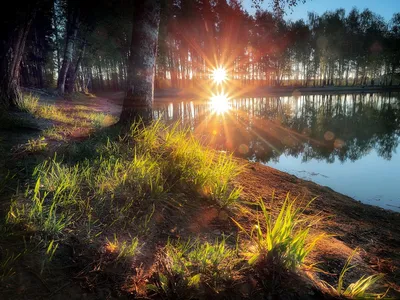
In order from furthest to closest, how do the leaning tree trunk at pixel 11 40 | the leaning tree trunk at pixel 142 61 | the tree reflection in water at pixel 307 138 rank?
the tree reflection in water at pixel 307 138
the leaning tree trunk at pixel 11 40
the leaning tree trunk at pixel 142 61

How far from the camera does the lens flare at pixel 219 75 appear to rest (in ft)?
178

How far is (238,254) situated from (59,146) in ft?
12.1

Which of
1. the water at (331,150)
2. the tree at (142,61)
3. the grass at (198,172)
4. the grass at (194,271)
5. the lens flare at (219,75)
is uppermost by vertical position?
the lens flare at (219,75)

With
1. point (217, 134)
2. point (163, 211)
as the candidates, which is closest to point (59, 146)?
point (163, 211)

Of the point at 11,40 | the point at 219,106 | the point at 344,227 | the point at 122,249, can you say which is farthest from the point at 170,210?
the point at 219,106

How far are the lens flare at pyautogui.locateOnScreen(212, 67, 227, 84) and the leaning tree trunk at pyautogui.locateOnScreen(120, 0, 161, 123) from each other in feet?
162

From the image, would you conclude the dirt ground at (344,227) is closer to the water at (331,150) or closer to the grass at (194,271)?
the grass at (194,271)

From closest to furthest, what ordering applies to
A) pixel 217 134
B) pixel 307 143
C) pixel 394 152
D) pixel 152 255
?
pixel 152 255
pixel 394 152
pixel 307 143
pixel 217 134

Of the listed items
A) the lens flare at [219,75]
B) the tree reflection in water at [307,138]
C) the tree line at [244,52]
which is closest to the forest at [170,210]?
the tree reflection in water at [307,138]

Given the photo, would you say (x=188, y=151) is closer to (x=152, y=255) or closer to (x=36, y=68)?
(x=152, y=255)

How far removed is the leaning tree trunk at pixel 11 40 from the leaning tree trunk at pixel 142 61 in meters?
3.73

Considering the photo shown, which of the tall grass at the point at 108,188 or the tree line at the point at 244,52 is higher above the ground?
the tree line at the point at 244,52

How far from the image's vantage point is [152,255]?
2.28 metres

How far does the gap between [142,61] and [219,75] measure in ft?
176
